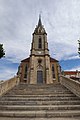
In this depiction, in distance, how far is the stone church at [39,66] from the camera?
27820mm

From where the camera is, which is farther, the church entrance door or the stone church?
the church entrance door

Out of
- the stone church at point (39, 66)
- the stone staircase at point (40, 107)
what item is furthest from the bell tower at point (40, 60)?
the stone staircase at point (40, 107)

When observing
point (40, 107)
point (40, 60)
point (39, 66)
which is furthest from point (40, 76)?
point (40, 107)

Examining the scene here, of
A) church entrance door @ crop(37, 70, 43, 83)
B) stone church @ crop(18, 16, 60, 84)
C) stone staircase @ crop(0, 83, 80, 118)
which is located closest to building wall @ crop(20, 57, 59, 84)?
stone church @ crop(18, 16, 60, 84)

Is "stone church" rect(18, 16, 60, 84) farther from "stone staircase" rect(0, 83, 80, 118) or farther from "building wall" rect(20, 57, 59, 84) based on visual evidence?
"stone staircase" rect(0, 83, 80, 118)

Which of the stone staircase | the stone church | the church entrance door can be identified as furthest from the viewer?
the church entrance door

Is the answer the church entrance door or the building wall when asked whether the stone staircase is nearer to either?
the building wall

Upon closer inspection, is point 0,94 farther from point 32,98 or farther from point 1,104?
point 32,98

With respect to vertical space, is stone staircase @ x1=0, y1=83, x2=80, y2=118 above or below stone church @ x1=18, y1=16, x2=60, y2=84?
below

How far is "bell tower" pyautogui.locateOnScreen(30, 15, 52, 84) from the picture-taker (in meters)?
27.9

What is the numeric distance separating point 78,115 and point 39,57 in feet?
86.0

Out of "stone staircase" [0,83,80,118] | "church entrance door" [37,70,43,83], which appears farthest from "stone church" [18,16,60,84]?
"stone staircase" [0,83,80,118]

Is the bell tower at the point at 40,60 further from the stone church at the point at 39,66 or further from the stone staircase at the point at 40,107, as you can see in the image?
the stone staircase at the point at 40,107

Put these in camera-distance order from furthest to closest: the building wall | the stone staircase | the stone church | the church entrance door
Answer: the church entrance door < the stone church < the building wall < the stone staircase
